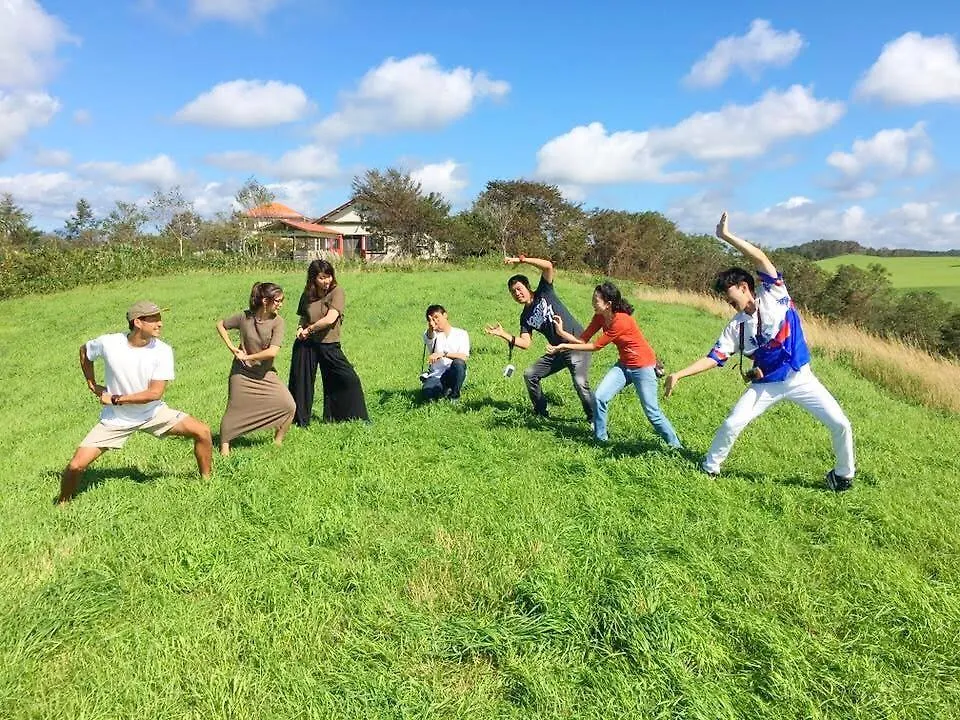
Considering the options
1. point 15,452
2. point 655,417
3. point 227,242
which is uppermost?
point 227,242

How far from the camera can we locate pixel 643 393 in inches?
243

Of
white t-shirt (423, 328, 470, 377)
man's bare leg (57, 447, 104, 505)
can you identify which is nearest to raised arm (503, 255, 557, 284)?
white t-shirt (423, 328, 470, 377)

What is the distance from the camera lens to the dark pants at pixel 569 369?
707 cm

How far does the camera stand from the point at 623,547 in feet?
14.3

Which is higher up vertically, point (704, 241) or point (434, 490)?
point (704, 241)

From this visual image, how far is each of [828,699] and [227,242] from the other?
52889 millimetres

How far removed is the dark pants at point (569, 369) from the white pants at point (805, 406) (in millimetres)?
2006

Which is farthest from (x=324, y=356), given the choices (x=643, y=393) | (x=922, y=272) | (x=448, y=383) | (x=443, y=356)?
(x=922, y=272)

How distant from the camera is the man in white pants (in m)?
5.02

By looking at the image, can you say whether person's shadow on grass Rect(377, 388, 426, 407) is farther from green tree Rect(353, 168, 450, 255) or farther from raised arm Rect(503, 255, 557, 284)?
green tree Rect(353, 168, 450, 255)

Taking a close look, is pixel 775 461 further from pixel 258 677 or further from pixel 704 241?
pixel 704 241

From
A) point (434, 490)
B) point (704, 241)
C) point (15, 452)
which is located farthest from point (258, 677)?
point (704, 241)

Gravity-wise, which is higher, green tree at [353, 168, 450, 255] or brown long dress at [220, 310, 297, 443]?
green tree at [353, 168, 450, 255]

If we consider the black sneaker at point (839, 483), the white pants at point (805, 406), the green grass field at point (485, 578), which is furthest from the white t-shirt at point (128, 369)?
the black sneaker at point (839, 483)
